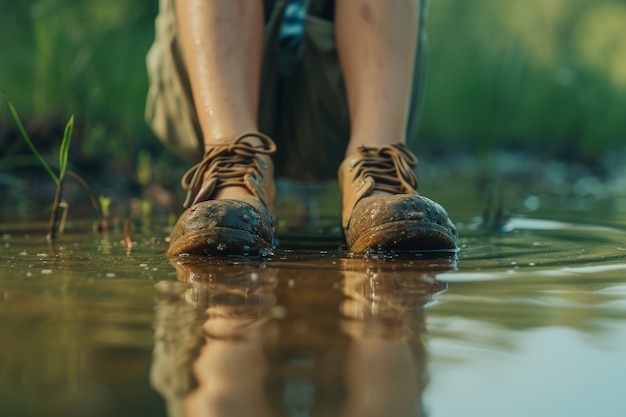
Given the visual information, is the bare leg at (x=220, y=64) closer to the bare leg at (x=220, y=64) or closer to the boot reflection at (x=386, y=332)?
the bare leg at (x=220, y=64)

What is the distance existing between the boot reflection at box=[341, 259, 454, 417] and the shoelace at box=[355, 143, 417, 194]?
34 cm

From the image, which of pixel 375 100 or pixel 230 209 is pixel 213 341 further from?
pixel 375 100

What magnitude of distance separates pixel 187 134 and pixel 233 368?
5.06 ft

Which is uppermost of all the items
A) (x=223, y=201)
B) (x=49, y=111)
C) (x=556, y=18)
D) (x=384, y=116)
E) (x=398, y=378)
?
(x=556, y=18)

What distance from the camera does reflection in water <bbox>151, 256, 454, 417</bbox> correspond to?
77 centimetres

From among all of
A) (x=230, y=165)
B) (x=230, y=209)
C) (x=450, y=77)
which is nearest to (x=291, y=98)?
(x=230, y=165)

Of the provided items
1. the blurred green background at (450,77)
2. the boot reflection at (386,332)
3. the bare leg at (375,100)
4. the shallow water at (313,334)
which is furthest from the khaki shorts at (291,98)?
the blurred green background at (450,77)

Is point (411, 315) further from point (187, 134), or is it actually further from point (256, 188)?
point (187, 134)

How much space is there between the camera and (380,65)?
2.01m

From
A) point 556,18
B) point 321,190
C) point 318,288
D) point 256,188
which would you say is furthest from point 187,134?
point 556,18

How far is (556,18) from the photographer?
6.61 meters

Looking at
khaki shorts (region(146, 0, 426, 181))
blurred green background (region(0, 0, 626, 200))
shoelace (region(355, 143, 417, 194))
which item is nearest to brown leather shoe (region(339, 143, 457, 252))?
shoelace (region(355, 143, 417, 194))

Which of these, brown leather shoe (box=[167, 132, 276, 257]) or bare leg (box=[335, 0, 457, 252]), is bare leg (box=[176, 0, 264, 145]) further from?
bare leg (box=[335, 0, 457, 252])

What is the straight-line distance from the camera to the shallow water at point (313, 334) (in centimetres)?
78
